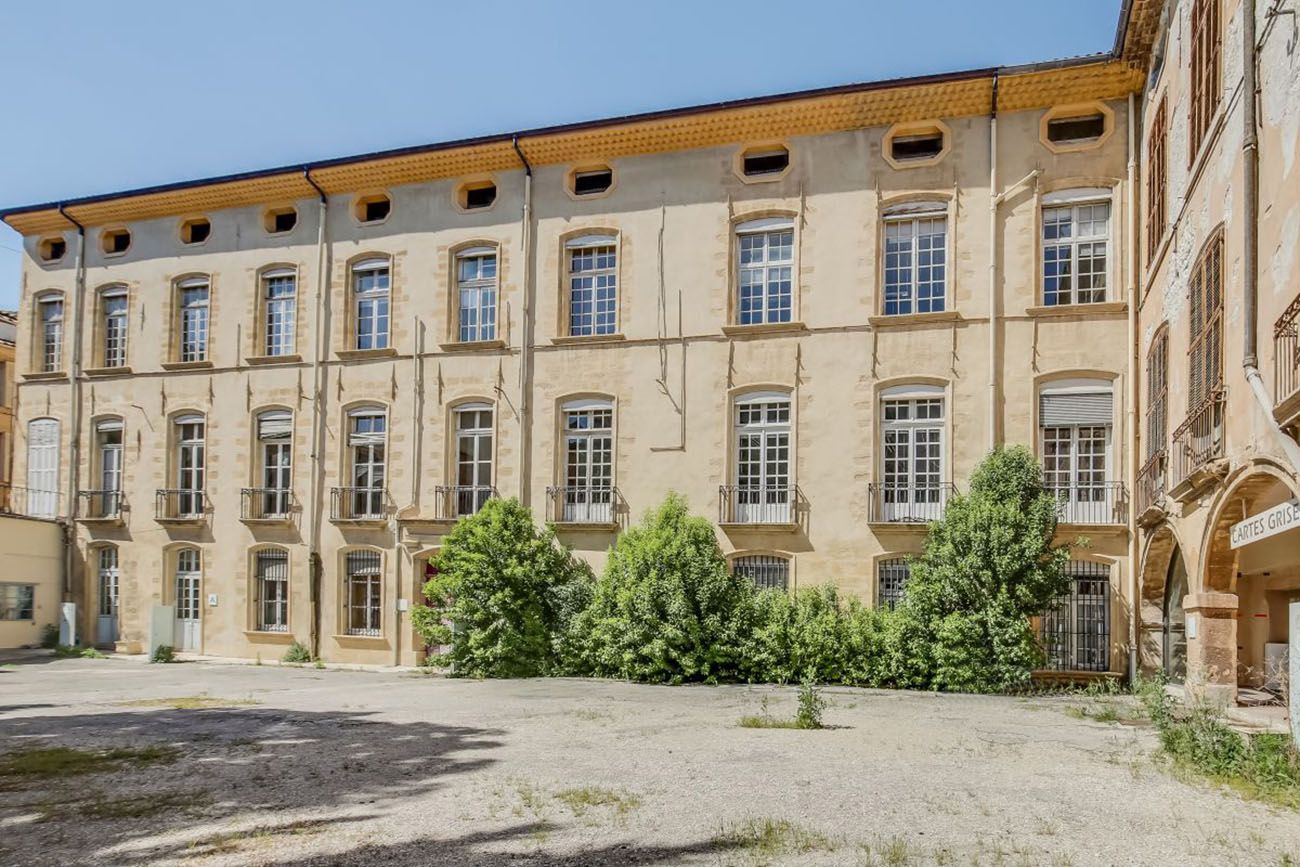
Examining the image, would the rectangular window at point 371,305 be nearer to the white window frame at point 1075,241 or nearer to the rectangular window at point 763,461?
the rectangular window at point 763,461

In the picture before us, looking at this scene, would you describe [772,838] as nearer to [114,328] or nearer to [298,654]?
[298,654]

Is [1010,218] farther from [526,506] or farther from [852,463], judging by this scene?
[526,506]

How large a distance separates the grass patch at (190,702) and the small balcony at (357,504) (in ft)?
21.7

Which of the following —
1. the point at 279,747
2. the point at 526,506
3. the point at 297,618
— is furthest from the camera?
the point at 297,618

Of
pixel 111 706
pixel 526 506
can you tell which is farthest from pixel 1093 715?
pixel 111 706

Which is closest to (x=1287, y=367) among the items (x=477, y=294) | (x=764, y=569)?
(x=764, y=569)

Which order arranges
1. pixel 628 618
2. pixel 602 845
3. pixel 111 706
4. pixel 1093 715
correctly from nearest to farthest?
pixel 602 845 < pixel 1093 715 < pixel 111 706 < pixel 628 618

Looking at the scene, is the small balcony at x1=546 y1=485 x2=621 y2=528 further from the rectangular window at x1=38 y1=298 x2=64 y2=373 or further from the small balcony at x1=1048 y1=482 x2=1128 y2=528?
the rectangular window at x1=38 y1=298 x2=64 y2=373

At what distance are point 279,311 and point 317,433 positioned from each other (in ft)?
10.2

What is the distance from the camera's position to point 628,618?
61.9 ft

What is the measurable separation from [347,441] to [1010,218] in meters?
14.0

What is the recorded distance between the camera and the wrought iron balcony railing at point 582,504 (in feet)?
70.5

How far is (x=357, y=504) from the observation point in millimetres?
23812

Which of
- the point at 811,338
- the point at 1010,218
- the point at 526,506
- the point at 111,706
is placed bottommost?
the point at 111,706
